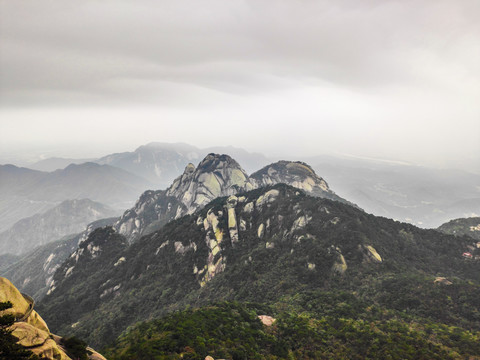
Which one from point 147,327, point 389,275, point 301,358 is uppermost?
point 389,275

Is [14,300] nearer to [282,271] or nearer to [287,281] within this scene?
[287,281]

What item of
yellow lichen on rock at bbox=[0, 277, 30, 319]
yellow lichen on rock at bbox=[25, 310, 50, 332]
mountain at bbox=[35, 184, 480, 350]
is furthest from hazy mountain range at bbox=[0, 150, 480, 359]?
yellow lichen on rock at bbox=[0, 277, 30, 319]

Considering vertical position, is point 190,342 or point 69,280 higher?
point 190,342

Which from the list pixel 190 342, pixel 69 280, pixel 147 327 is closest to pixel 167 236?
pixel 69 280

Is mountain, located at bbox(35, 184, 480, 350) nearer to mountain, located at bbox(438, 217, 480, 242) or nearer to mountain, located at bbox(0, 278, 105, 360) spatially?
mountain, located at bbox(438, 217, 480, 242)

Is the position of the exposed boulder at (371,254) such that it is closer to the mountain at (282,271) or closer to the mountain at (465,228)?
the mountain at (282,271)

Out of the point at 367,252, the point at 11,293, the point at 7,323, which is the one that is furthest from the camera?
the point at 367,252

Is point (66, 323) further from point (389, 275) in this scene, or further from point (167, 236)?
point (389, 275)
